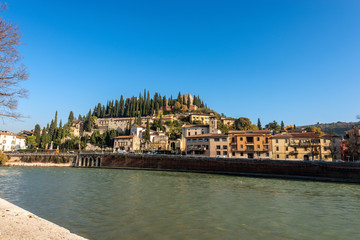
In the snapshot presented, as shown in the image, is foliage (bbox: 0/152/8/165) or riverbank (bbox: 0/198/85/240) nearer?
riverbank (bbox: 0/198/85/240)

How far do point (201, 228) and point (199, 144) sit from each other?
169 ft

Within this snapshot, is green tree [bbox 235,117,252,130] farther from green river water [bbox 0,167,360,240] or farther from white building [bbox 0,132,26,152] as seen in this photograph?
white building [bbox 0,132,26,152]

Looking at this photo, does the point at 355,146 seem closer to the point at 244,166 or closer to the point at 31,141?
the point at 244,166

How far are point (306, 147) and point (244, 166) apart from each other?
68.3 ft

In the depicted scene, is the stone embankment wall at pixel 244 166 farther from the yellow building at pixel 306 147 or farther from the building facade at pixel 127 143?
the building facade at pixel 127 143

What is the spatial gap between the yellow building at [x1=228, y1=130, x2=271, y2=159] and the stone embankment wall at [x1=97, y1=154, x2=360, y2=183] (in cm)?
1133

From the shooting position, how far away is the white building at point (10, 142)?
324 feet

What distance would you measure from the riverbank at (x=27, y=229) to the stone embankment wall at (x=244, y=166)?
140 feet

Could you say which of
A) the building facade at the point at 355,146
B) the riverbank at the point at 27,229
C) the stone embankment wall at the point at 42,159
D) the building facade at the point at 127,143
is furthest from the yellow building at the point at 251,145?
the riverbank at the point at 27,229

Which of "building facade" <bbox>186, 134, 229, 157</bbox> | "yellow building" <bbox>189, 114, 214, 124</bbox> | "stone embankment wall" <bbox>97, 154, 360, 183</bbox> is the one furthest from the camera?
"yellow building" <bbox>189, 114, 214, 124</bbox>

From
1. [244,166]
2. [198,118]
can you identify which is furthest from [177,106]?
[244,166]

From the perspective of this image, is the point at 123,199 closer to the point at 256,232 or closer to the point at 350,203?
the point at 256,232

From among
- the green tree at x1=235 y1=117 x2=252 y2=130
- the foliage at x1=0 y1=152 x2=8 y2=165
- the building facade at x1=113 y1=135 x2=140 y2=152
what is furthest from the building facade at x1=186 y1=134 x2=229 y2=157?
the foliage at x1=0 y1=152 x2=8 y2=165

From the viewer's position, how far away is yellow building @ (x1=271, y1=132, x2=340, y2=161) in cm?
5419
